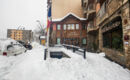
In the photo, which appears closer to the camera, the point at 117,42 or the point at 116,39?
the point at 117,42

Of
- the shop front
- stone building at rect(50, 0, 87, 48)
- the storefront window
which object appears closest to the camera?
the shop front

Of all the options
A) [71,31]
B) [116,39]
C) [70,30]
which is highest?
[70,30]

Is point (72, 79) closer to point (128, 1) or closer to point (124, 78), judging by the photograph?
point (124, 78)

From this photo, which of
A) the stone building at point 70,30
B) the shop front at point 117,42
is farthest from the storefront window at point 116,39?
the stone building at point 70,30

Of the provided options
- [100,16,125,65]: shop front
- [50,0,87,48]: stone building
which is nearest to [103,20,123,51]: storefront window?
[100,16,125,65]: shop front

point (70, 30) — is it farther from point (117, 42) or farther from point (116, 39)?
point (117, 42)

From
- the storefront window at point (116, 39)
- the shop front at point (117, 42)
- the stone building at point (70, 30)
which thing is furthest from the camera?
the stone building at point (70, 30)

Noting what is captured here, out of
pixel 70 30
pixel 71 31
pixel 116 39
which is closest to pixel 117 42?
pixel 116 39

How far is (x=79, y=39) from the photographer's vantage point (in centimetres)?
2014

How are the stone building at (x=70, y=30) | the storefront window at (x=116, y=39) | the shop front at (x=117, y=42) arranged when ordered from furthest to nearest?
1. the stone building at (x=70, y=30)
2. the storefront window at (x=116, y=39)
3. the shop front at (x=117, y=42)

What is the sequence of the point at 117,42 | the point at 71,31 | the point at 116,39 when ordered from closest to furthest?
1. the point at 117,42
2. the point at 116,39
3. the point at 71,31

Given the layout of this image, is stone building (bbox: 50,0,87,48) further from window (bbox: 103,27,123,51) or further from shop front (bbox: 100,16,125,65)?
shop front (bbox: 100,16,125,65)

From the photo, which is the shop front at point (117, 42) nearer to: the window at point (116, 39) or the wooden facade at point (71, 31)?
the window at point (116, 39)

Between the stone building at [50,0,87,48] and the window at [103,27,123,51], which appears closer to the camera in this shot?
the window at [103,27,123,51]
